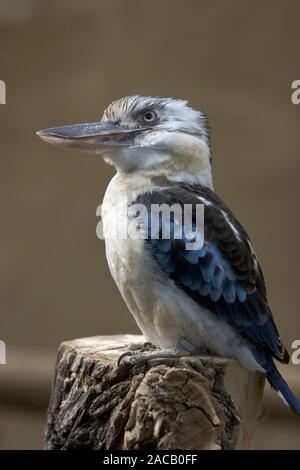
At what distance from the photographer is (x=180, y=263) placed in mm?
1929

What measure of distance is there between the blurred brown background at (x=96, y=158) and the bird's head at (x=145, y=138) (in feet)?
4.81

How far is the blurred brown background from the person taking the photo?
351cm

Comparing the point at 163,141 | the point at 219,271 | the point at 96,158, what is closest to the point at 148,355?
the point at 219,271

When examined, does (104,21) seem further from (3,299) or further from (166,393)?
(166,393)

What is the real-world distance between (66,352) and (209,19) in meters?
2.07

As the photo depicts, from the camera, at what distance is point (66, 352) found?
6.95 feet

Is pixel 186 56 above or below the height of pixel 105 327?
above

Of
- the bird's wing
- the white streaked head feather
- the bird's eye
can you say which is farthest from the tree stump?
the bird's eye

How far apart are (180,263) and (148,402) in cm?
39

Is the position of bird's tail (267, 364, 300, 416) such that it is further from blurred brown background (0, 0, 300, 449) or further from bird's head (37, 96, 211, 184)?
blurred brown background (0, 0, 300, 449)

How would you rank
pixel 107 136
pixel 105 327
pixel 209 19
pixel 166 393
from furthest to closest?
pixel 105 327 < pixel 209 19 < pixel 107 136 < pixel 166 393

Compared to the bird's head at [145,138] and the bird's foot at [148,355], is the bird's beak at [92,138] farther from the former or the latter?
the bird's foot at [148,355]

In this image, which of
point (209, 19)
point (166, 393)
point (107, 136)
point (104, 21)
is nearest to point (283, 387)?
point (166, 393)

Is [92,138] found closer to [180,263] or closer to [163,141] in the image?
[163,141]
